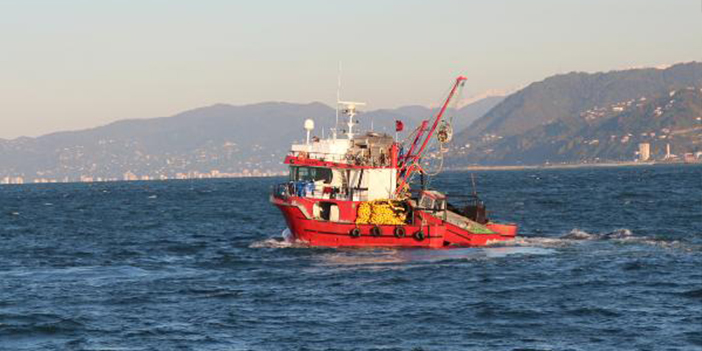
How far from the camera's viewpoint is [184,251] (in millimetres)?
64125

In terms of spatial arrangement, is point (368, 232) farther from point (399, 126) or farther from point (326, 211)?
point (399, 126)

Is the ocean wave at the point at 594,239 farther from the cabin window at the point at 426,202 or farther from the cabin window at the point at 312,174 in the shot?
the cabin window at the point at 312,174

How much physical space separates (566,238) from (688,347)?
115 ft

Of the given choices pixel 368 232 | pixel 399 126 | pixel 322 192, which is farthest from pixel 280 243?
pixel 399 126

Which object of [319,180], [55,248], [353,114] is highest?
[353,114]

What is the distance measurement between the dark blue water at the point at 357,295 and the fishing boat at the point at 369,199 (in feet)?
5.50

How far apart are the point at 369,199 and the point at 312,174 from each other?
12.3 ft

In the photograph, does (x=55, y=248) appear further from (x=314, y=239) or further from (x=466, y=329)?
(x=466, y=329)

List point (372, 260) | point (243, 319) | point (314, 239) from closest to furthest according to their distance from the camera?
point (243, 319) → point (372, 260) → point (314, 239)

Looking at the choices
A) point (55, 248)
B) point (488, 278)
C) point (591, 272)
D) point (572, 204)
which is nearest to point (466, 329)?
point (488, 278)

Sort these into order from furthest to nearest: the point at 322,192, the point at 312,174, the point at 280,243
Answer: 1. the point at 280,243
2. the point at 312,174
3. the point at 322,192

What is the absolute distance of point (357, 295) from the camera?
42.0 metres

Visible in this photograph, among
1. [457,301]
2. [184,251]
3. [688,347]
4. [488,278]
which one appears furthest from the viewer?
[184,251]

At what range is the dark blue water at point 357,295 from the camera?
33.7m
